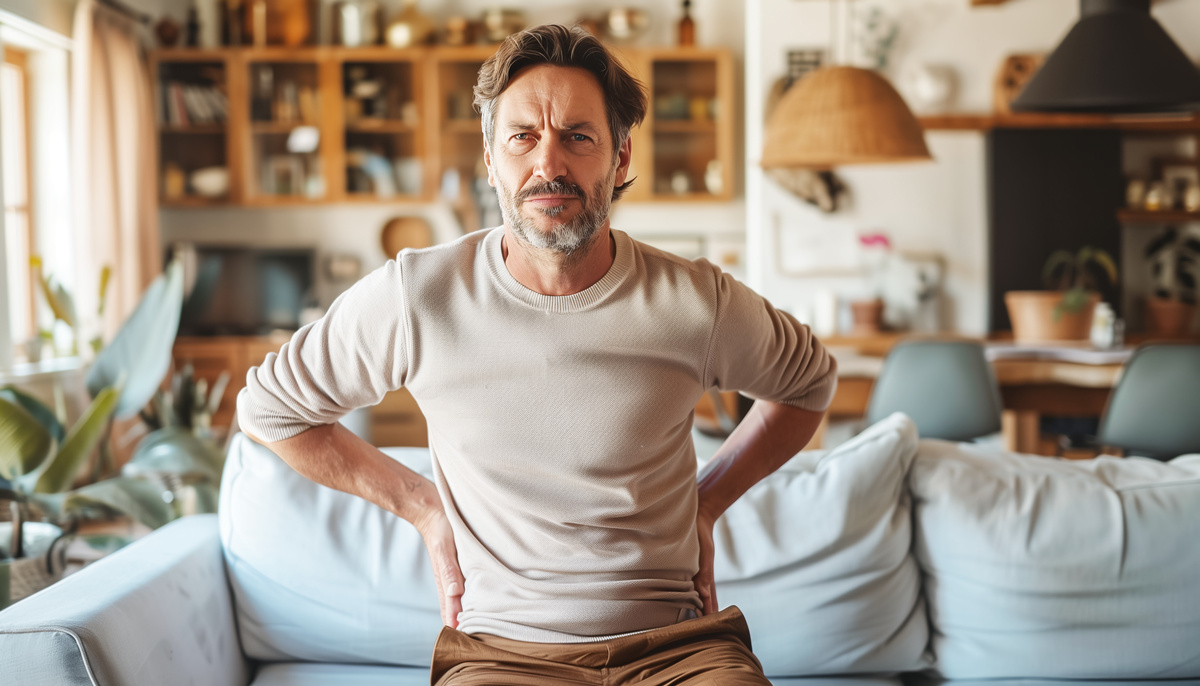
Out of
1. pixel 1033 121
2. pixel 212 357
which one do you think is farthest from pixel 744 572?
pixel 212 357

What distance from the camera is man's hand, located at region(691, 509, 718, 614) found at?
1391mm

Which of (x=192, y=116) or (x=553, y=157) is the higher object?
(x=192, y=116)

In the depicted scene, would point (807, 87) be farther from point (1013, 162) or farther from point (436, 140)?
point (436, 140)

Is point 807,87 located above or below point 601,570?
above

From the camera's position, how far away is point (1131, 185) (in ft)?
16.6

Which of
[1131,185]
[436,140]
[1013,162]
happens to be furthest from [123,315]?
[1131,185]

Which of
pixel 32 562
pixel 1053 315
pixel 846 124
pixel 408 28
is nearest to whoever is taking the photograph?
pixel 32 562

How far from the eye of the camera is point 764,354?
137cm

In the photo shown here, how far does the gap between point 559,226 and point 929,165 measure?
13.8 ft

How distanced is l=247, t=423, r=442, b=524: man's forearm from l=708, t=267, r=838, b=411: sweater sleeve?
0.48 metres

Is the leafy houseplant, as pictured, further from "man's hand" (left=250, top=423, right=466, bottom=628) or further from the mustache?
the mustache

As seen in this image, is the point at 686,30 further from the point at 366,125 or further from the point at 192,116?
the point at 192,116

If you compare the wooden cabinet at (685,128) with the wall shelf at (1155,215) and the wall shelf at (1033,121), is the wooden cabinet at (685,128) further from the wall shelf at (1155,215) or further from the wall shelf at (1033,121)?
the wall shelf at (1155,215)

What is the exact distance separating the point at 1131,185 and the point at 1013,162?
72 cm
